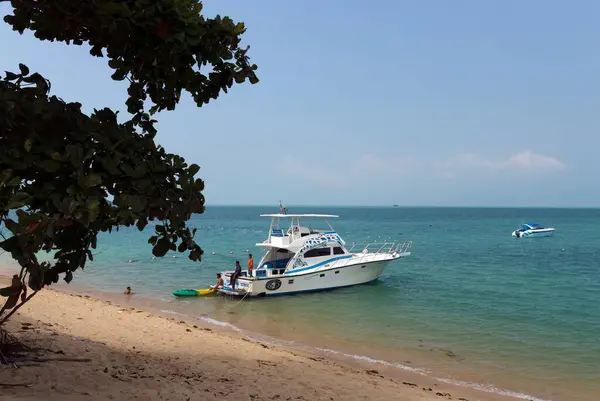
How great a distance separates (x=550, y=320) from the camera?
59.7ft

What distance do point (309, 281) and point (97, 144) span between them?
18.7 m

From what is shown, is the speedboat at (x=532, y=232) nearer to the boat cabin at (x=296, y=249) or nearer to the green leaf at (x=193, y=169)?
the boat cabin at (x=296, y=249)

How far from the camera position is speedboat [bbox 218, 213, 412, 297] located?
21391mm

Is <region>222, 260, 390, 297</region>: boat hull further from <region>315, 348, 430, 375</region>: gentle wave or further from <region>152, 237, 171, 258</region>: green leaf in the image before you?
<region>152, 237, 171, 258</region>: green leaf

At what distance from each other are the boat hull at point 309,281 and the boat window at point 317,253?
990mm

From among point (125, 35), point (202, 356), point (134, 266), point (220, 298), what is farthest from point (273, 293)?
point (125, 35)

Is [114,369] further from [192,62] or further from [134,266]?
[134,266]

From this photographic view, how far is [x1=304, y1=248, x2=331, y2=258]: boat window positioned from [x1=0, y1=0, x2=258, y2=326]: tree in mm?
18255

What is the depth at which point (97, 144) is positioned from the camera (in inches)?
156

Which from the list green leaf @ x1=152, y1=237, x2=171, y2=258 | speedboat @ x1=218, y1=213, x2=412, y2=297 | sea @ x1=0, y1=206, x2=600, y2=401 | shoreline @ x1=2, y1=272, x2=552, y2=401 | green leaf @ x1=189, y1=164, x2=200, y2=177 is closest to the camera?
green leaf @ x1=152, y1=237, x2=171, y2=258

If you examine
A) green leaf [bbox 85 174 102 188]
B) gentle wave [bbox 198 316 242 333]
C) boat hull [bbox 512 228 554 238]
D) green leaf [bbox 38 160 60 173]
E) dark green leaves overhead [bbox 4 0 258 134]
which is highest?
dark green leaves overhead [bbox 4 0 258 134]

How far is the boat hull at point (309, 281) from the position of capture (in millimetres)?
21188

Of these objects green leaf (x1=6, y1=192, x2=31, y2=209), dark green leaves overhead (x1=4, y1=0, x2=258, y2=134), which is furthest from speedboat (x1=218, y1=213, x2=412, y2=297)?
green leaf (x1=6, y1=192, x2=31, y2=209)

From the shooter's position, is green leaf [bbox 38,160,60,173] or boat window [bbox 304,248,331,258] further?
boat window [bbox 304,248,331,258]
